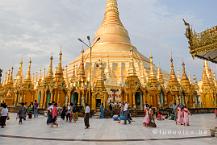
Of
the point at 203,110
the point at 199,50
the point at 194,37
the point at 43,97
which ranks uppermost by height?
the point at 194,37

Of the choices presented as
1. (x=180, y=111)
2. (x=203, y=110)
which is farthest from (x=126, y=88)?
(x=180, y=111)

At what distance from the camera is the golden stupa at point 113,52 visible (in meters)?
45.6

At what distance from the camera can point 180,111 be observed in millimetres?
16625

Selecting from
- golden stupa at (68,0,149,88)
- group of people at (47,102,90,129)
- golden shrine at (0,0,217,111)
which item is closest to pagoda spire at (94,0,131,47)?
golden stupa at (68,0,149,88)

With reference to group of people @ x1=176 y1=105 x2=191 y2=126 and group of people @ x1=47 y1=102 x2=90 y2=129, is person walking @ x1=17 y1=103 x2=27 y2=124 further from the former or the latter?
group of people @ x1=176 y1=105 x2=191 y2=126

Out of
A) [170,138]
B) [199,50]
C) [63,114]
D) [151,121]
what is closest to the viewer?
[170,138]

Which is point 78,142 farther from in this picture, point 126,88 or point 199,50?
point 126,88

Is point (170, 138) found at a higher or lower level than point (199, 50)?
lower

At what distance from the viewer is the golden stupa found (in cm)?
4556

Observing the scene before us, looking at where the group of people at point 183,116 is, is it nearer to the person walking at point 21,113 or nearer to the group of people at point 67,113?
the group of people at point 67,113

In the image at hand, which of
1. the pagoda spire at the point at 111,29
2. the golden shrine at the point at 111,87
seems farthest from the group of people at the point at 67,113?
the pagoda spire at the point at 111,29

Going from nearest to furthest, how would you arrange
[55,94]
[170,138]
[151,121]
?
[170,138] < [151,121] < [55,94]

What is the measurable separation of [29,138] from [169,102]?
27901 millimetres

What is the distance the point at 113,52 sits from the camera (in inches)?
1964
